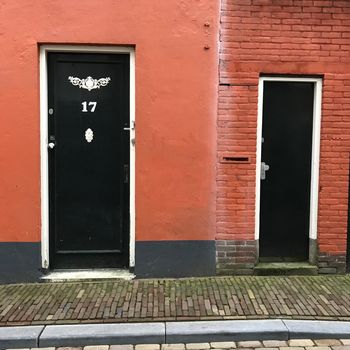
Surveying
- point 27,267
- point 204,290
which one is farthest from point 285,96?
point 27,267

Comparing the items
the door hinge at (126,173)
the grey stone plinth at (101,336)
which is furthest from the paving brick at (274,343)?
the door hinge at (126,173)

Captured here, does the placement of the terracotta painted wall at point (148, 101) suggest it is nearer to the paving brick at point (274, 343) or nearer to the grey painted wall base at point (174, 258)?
the grey painted wall base at point (174, 258)

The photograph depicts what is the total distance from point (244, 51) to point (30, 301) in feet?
11.6

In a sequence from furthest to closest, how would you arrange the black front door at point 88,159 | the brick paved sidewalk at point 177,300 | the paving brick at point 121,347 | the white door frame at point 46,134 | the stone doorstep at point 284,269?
1. the stone doorstep at point 284,269
2. the black front door at point 88,159
3. the white door frame at point 46,134
4. the brick paved sidewalk at point 177,300
5. the paving brick at point 121,347

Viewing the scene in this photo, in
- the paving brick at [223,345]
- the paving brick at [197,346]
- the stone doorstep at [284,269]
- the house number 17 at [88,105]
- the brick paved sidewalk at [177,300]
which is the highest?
the house number 17 at [88,105]

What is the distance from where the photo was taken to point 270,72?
5371 millimetres

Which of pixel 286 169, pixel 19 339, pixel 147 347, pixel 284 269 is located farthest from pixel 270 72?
pixel 19 339

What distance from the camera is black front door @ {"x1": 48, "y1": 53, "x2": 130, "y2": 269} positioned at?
5.37m

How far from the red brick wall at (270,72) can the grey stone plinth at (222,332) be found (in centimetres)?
139

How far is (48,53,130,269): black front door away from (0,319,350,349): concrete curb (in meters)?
1.36

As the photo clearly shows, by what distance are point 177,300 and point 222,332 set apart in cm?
74

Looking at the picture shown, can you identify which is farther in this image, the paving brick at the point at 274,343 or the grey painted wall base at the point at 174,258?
the grey painted wall base at the point at 174,258

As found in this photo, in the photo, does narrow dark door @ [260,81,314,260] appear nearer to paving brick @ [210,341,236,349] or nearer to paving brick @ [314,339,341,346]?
paving brick @ [314,339,341,346]

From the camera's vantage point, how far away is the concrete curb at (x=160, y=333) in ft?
13.5
